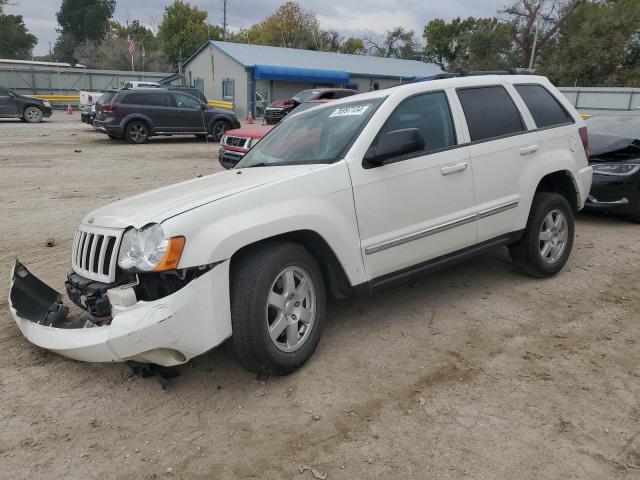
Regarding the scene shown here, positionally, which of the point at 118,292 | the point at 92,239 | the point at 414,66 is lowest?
the point at 118,292

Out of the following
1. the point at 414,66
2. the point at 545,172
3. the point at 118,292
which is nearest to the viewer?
the point at 118,292

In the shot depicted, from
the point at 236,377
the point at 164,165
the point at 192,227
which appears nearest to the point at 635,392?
the point at 236,377

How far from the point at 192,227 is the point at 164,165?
33.8 ft

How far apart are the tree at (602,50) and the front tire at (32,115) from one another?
36.3 m

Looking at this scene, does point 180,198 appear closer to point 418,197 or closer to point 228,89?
point 418,197

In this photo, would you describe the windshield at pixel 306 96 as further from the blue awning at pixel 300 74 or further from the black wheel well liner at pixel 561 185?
the blue awning at pixel 300 74

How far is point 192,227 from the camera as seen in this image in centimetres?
291

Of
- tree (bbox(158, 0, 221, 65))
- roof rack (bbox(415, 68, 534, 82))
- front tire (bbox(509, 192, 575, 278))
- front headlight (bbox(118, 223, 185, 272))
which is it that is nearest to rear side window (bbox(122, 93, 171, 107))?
roof rack (bbox(415, 68, 534, 82))

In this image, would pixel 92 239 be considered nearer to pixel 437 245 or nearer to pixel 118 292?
pixel 118 292

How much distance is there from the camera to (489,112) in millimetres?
4480

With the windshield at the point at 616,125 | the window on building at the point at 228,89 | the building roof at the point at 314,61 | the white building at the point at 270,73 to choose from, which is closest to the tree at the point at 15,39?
the white building at the point at 270,73

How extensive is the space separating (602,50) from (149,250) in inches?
1780

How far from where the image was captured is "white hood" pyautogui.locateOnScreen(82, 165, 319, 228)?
3.05 meters

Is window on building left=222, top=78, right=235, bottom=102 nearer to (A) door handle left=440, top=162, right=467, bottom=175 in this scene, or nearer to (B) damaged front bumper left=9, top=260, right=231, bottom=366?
(A) door handle left=440, top=162, right=467, bottom=175
